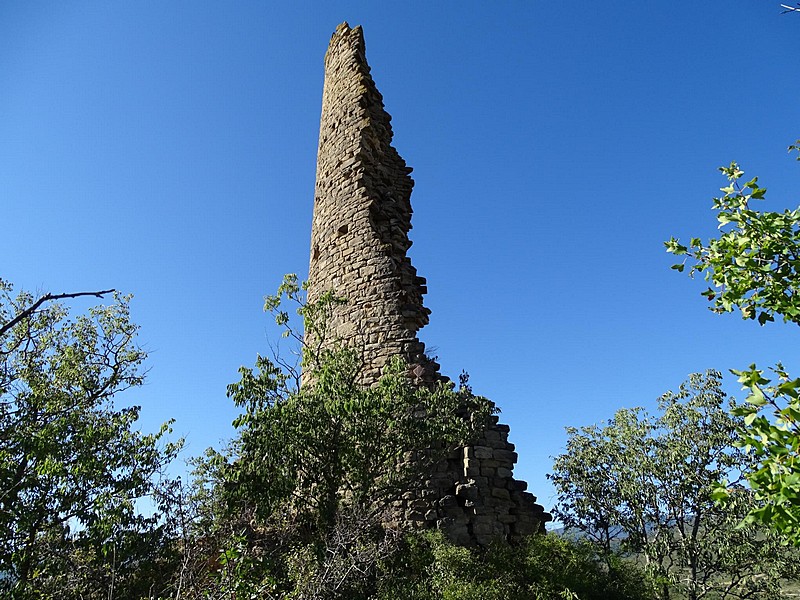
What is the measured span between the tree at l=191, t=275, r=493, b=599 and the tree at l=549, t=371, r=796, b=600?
7.53 metres

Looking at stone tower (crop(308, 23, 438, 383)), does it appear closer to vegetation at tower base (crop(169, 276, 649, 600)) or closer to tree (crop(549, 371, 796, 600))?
vegetation at tower base (crop(169, 276, 649, 600))

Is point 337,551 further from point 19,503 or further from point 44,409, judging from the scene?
point 44,409

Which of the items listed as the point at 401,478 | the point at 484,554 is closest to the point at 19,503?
the point at 401,478

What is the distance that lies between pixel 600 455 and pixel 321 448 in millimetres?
9848

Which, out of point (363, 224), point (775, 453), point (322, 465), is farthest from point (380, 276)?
point (775, 453)

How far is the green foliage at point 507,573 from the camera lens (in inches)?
246

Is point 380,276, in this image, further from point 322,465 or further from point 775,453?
point 775,453

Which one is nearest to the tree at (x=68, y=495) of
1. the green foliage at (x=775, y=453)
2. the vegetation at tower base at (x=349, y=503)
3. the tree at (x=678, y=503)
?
the vegetation at tower base at (x=349, y=503)

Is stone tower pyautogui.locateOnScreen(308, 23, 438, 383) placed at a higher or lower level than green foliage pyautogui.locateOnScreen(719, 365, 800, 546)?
higher

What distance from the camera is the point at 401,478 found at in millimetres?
7633

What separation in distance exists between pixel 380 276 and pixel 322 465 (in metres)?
4.26

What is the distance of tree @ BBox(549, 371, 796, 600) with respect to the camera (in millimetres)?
11820

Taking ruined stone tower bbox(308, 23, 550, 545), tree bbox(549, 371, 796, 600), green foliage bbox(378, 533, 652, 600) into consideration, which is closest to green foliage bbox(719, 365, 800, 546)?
green foliage bbox(378, 533, 652, 600)

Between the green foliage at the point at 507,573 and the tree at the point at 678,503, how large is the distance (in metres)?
5.09
